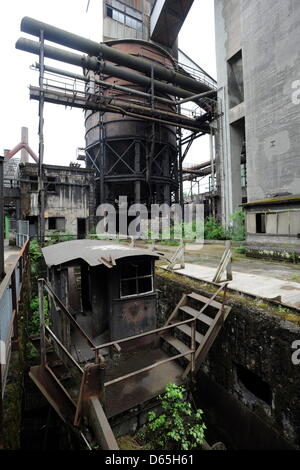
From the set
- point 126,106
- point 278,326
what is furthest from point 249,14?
point 278,326

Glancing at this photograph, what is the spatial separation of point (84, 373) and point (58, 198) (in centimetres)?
1951

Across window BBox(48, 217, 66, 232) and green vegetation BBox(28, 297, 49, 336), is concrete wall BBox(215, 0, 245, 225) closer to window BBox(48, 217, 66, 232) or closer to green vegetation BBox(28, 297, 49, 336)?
window BBox(48, 217, 66, 232)

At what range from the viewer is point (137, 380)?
4.41 m

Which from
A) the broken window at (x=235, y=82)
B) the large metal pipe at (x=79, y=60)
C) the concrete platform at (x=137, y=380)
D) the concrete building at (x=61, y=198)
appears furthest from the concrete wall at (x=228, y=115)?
the concrete platform at (x=137, y=380)

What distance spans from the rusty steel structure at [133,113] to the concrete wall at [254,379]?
16.9 metres

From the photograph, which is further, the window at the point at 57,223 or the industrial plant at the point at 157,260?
the window at the point at 57,223

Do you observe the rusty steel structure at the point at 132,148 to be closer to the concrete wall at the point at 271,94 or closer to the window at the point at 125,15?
the window at the point at 125,15

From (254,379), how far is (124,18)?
104 ft

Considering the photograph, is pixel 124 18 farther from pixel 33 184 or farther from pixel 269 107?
pixel 33 184

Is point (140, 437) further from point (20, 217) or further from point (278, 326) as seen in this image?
point (20, 217)

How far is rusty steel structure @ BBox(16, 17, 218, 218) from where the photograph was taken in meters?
17.9

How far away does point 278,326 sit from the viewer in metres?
3.93

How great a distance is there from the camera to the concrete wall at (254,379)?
3694 mm

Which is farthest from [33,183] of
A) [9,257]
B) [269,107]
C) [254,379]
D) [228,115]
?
[254,379]
